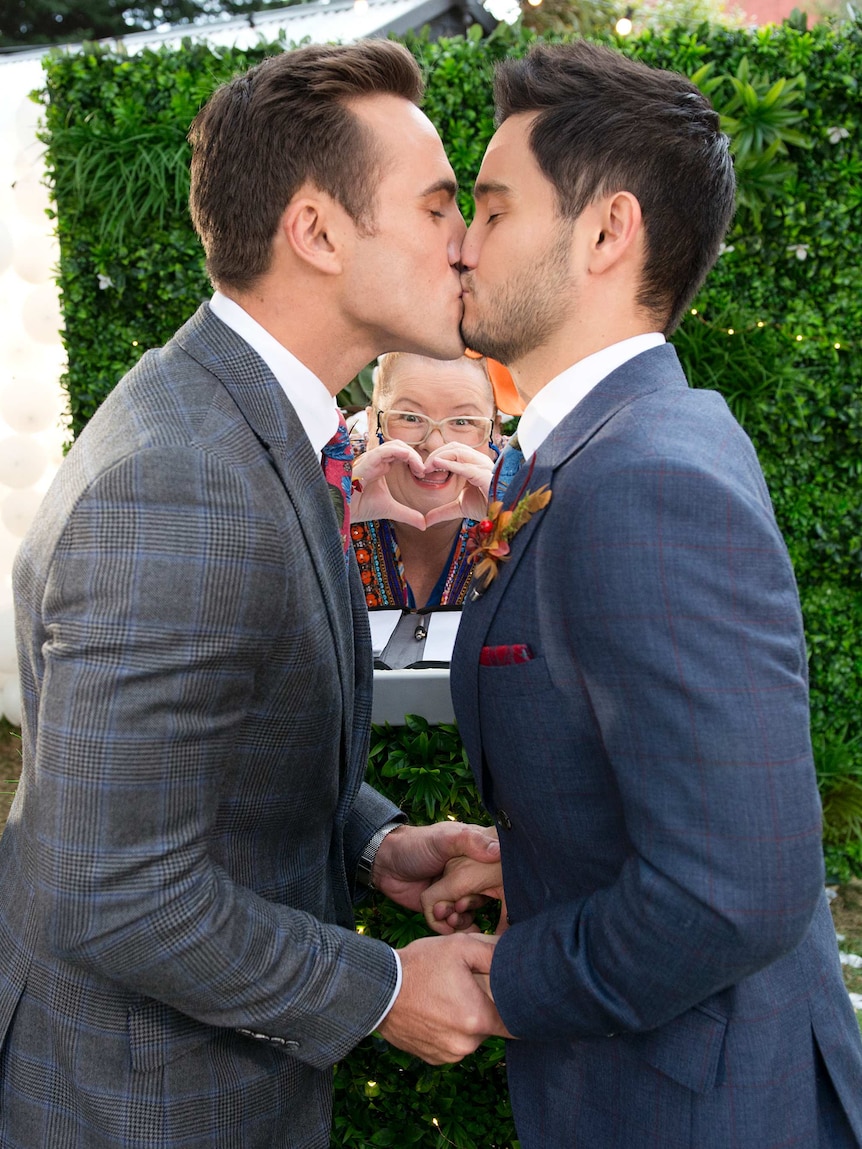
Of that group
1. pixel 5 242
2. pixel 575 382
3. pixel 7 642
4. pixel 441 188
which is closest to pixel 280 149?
pixel 441 188

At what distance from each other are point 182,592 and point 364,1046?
131 centimetres

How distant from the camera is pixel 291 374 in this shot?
5.80 feet

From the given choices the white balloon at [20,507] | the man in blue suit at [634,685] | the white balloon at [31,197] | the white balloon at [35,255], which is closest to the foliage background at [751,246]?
the white balloon at [31,197]

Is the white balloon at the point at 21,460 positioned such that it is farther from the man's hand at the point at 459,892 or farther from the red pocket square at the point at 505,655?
the red pocket square at the point at 505,655

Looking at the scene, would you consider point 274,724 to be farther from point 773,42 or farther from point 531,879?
point 773,42

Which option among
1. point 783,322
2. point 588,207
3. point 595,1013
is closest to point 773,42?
point 783,322

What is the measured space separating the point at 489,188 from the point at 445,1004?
1376mm

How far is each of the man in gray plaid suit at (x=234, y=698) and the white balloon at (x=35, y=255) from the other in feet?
12.3

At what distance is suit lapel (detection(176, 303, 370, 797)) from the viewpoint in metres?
1.52

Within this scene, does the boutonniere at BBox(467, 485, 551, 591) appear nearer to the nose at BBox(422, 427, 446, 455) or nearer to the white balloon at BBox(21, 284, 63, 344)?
the nose at BBox(422, 427, 446, 455)

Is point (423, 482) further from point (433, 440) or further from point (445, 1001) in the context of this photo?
point (445, 1001)

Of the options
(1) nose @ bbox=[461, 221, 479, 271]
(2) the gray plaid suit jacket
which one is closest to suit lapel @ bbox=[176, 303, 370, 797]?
(2) the gray plaid suit jacket

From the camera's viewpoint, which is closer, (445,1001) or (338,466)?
(445,1001)

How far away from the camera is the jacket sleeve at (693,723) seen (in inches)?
45.9
